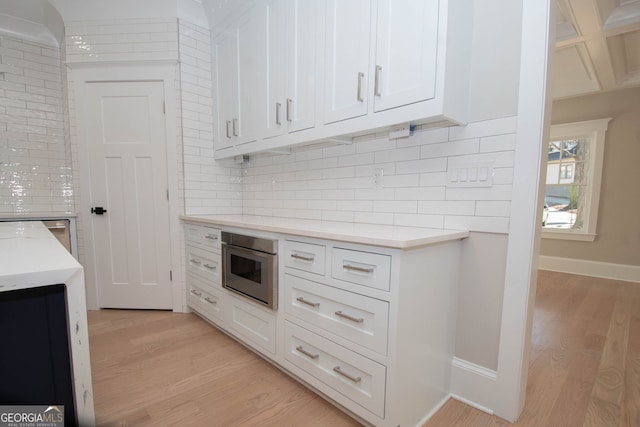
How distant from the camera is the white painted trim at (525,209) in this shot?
1306 mm

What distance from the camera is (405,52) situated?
144 centimetres

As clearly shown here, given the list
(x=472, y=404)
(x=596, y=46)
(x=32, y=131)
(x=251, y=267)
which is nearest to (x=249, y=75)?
(x=251, y=267)

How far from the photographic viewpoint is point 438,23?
1333 mm

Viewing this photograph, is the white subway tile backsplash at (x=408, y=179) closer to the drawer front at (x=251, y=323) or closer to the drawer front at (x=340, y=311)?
the drawer front at (x=340, y=311)

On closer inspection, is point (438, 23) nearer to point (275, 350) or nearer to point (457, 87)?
point (457, 87)

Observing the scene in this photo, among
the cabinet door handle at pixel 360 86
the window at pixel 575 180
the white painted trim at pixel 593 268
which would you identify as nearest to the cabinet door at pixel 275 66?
the cabinet door handle at pixel 360 86

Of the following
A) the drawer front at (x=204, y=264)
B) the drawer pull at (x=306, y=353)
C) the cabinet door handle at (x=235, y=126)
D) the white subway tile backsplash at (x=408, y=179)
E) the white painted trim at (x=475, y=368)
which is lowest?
the white painted trim at (x=475, y=368)

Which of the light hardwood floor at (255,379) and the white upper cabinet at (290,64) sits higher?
the white upper cabinet at (290,64)

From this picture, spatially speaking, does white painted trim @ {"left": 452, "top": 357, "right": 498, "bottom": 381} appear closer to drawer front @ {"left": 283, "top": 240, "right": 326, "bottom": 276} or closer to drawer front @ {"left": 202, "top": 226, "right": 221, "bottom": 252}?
drawer front @ {"left": 283, "top": 240, "right": 326, "bottom": 276}

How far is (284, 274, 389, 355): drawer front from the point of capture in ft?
4.13

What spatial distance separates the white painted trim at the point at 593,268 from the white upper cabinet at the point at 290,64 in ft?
12.4

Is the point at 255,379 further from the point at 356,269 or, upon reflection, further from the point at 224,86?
the point at 224,86

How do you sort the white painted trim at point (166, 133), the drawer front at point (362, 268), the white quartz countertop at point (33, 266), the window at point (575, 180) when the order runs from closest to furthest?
the white quartz countertop at point (33, 266) < the drawer front at point (362, 268) < the white painted trim at point (166, 133) < the window at point (575, 180)

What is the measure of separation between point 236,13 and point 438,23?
1.83 m
